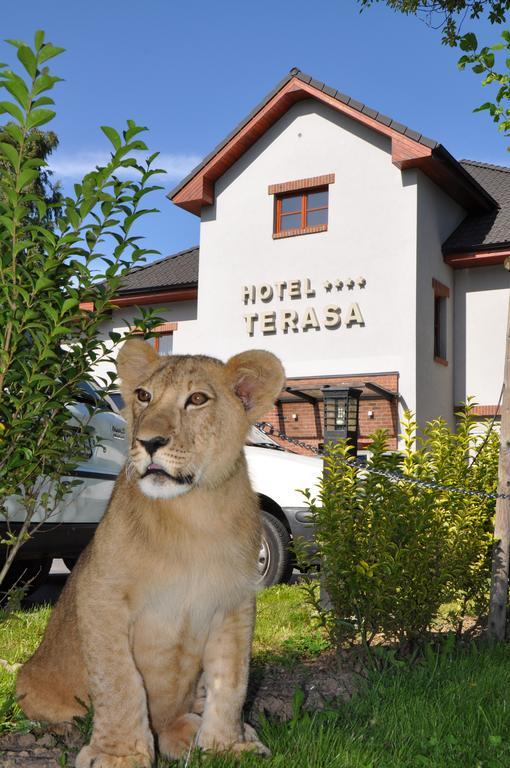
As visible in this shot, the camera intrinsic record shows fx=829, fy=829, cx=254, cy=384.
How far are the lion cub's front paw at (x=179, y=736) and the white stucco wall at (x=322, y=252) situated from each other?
1677cm

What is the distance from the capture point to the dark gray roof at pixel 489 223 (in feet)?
69.4

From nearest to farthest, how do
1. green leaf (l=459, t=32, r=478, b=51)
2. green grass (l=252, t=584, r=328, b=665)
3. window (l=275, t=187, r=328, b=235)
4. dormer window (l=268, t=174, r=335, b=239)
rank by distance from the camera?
green grass (l=252, t=584, r=328, b=665) → green leaf (l=459, t=32, r=478, b=51) → dormer window (l=268, t=174, r=335, b=239) → window (l=275, t=187, r=328, b=235)

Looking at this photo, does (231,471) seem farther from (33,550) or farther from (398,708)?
(33,550)

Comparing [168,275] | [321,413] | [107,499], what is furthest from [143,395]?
[168,275]

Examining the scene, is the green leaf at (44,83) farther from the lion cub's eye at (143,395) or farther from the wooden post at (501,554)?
the wooden post at (501,554)

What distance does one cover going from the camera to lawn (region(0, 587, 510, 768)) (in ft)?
11.5

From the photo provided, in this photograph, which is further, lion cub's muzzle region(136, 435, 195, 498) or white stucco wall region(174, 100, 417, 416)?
white stucco wall region(174, 100, 417, 416)

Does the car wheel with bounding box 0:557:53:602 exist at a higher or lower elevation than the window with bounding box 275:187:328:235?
lower

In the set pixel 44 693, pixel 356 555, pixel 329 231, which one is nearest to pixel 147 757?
pixel 44 693

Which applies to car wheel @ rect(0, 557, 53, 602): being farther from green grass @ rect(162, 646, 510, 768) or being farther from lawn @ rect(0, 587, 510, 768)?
green grass @ rect(162, 646, 510, 768)

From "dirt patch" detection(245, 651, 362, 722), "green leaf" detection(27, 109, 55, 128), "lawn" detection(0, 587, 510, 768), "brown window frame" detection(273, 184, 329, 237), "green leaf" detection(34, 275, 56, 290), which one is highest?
"brown window frame" detection(273, 184, 329, 237)

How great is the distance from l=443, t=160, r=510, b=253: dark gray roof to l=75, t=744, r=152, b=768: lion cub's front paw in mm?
19162

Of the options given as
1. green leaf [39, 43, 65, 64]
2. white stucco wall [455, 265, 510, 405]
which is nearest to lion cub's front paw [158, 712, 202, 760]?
green leaf [39, 43, 65, 64]

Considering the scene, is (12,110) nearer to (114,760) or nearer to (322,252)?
(114,760)
